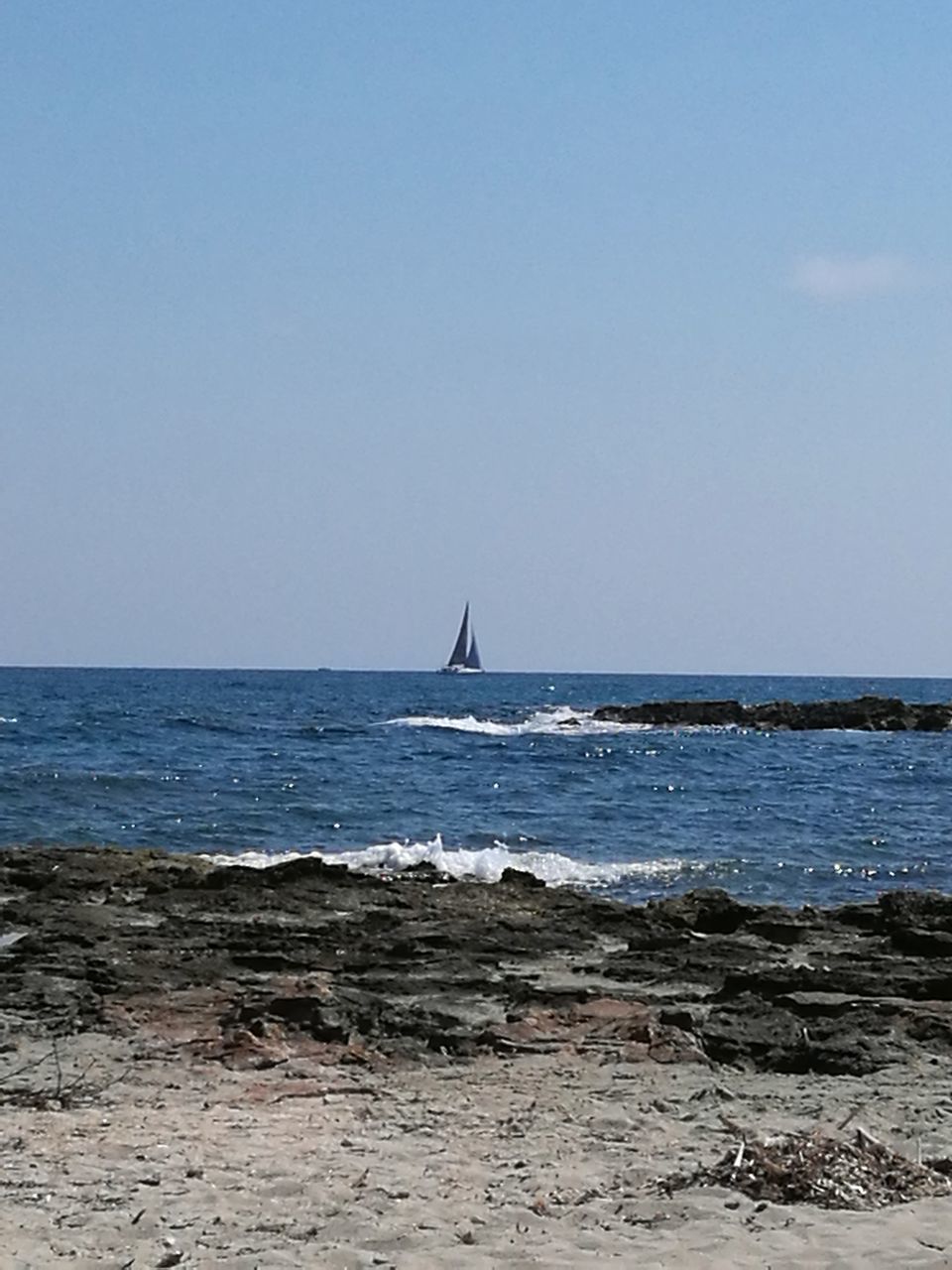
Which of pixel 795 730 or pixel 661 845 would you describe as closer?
pixel 661 845

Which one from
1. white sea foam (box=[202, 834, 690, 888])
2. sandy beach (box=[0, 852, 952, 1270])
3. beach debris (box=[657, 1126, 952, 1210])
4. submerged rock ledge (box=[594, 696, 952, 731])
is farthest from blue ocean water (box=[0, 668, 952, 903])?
beach debris (box=[657, 1126, 952, 1210])

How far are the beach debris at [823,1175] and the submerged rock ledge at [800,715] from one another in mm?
57962

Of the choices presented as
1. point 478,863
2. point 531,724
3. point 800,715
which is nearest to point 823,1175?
point 478,863

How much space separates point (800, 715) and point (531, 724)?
36.6ft

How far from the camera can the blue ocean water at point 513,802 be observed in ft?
66.7

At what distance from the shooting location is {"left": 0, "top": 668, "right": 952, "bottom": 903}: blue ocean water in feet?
66.7

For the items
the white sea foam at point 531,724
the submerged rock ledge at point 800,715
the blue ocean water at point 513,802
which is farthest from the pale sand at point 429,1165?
the submerged rock ledge at point 800,715

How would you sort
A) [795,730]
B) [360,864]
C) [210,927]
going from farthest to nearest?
[795,730]
[360,864]
[210,927]

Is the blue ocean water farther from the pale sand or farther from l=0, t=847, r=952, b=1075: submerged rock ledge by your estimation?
the pale sand

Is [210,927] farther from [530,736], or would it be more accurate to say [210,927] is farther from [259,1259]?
[530,736]

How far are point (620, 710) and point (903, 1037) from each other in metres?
60.8

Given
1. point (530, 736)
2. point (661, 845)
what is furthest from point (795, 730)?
point (661, 845)

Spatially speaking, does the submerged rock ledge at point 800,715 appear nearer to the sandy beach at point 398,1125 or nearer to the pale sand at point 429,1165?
the sandy beach at point 398,1125

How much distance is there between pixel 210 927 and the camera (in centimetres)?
1285
